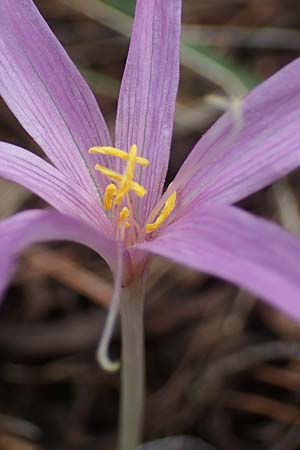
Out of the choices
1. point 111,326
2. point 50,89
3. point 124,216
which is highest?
point 50,89

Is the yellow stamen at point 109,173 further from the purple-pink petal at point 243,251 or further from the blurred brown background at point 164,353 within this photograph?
the blurred brown background at point 164,353

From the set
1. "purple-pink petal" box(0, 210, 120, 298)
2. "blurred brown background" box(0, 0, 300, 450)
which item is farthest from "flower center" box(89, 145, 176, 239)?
"blurred brown background" box(0, 0, 300, 450)

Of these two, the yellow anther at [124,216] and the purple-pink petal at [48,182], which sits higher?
the purple-pink petal at [48,182]

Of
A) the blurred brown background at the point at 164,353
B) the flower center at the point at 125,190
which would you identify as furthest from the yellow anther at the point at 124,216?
the blurred brown background at the point at 164,353

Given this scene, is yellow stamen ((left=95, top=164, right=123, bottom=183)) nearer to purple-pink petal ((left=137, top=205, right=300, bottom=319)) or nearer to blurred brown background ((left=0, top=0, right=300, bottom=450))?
purple-pink petal ((left=137, top=205, right=300, bottom=319))

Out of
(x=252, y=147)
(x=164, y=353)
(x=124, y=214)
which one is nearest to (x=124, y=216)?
(x=124, y=214)

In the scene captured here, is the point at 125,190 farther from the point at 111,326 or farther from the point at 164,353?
the point at 164,353
